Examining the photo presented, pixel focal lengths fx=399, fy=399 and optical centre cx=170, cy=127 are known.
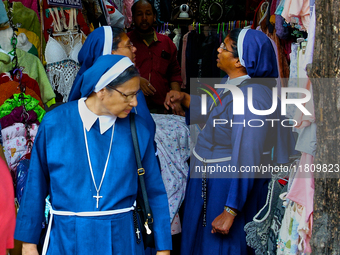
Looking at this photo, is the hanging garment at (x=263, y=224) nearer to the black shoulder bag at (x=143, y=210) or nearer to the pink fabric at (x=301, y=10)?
the black shoulder bag at (x=143, y=210)

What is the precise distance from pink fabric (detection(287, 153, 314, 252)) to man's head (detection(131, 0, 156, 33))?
113 inches

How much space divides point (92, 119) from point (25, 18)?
2517 mm

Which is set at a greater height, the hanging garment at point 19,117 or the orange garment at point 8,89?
the orange garment at point 8,89

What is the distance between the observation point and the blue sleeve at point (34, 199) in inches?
72.9

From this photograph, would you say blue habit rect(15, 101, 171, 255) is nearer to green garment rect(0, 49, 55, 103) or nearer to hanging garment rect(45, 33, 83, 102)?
green garment rect(0, 49, 55, 103)

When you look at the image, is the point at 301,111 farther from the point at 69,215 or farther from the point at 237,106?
the point at 69,215

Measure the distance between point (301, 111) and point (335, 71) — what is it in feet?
1.71

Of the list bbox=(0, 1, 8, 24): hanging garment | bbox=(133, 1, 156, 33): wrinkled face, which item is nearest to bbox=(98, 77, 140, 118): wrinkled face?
bbox=(0, 1, 8, 24): hanging garment

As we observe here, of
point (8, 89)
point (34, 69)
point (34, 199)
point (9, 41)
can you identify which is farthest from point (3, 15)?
point (34, 199)

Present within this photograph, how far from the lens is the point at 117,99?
1.93 m

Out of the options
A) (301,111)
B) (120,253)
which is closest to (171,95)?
(301,111)

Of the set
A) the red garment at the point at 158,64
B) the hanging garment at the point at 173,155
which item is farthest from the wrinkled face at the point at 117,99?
the red garment at the point at 158,64

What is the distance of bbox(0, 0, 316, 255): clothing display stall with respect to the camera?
2551 millimetres

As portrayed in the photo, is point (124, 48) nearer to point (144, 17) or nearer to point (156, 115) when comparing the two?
point (156, 115)
